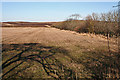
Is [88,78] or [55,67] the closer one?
[88,78]

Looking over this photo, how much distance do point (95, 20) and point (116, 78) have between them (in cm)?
1471

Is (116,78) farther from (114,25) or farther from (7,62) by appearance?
(114,25)

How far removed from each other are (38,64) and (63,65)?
35.0 inches

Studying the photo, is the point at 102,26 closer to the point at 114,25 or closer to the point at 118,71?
the point at 114,25

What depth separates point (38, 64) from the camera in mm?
3617

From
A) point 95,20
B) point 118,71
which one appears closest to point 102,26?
point 95,20

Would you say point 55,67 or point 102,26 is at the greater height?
point 102,26

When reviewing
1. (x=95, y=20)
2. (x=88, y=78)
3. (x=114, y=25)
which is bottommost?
(x=88, y=78)

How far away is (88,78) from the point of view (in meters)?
2.80

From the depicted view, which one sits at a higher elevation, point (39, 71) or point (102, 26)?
point (102, 26)

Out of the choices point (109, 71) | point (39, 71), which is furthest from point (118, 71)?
point (39, 71)

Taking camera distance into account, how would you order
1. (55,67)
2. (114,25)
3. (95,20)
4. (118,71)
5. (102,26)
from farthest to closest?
(95,20)
(102,26)
(114,25)
(55,67)
(118,71)

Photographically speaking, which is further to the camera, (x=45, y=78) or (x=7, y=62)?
(x=7, y=62)

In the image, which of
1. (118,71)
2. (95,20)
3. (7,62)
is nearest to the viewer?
(118,71)
